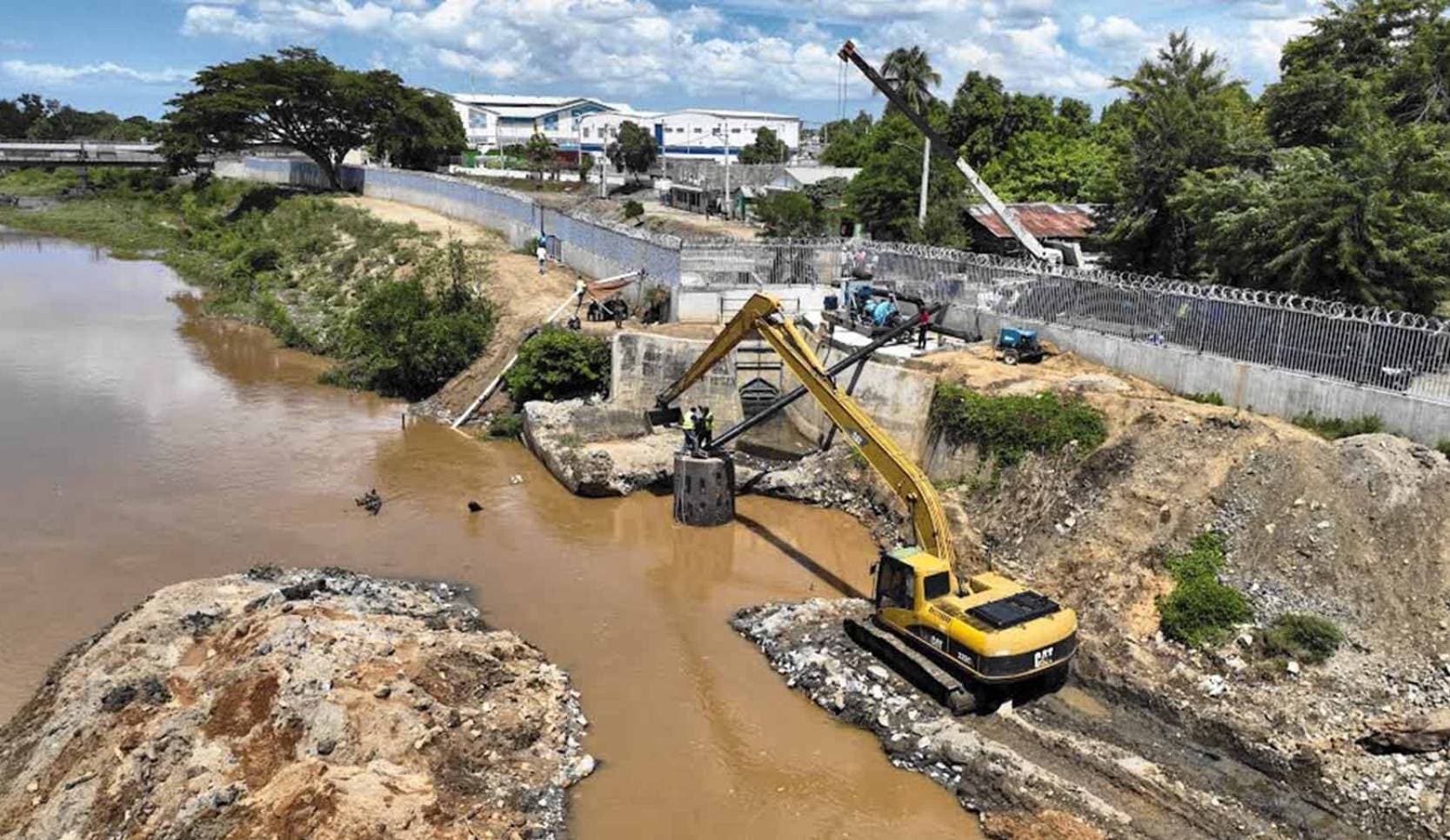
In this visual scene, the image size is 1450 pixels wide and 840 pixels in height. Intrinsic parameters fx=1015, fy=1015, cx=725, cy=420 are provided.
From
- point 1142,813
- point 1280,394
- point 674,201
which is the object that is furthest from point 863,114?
point 1142,813

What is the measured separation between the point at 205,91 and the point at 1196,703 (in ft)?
230

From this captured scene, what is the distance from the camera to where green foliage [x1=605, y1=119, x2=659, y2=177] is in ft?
255

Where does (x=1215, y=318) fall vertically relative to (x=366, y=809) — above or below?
above

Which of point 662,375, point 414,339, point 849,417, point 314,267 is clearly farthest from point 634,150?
point 849,417

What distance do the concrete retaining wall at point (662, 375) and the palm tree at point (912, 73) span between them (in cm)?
3047

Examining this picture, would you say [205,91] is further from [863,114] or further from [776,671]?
[863,114]

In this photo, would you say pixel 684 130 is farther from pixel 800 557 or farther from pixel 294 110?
pixel 800 557

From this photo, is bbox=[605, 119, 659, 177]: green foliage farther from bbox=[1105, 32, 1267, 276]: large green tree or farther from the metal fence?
bbox=[1105, 32, 1267, 276]: large green tree

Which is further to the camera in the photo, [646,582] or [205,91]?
[205,91]

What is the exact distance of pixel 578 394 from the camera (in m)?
29.7

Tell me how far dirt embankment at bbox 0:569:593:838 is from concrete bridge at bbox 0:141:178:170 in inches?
3487

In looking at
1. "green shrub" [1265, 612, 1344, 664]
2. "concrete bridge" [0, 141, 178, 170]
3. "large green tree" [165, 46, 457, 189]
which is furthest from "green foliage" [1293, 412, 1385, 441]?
"concrete bridge" [0, 141, 178, 170]

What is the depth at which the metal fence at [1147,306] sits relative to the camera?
61.7 ft

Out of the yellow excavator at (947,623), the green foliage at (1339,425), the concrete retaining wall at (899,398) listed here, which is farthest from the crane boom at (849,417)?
the green foliage at (1339,425)
